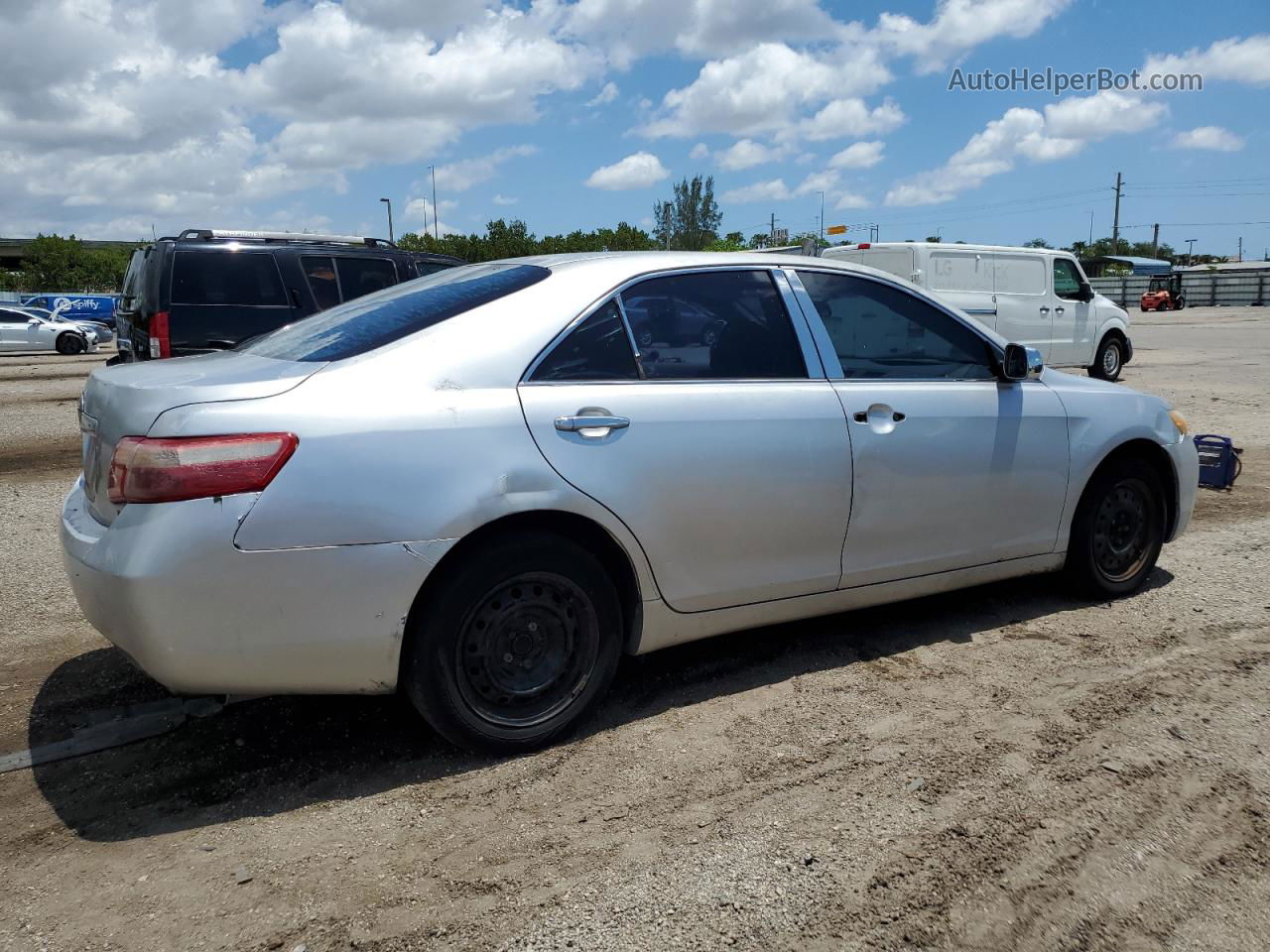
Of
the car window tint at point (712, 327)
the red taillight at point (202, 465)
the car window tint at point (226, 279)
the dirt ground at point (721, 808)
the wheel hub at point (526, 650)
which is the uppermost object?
the car window tint at point (226, 279)

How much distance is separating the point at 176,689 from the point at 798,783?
1.87m

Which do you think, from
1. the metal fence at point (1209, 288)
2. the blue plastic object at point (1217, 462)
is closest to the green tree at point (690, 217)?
the metal fence at point (1209, 288)

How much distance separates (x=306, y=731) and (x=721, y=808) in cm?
149

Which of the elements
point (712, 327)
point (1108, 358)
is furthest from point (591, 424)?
point (1108, 358)

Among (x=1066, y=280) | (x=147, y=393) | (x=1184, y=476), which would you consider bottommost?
(x=1184, y=476)

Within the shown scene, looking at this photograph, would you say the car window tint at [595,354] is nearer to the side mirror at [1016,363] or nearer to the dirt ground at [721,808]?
→ the dirt ground at [721,808]

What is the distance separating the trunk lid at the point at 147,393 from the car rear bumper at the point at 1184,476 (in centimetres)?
404

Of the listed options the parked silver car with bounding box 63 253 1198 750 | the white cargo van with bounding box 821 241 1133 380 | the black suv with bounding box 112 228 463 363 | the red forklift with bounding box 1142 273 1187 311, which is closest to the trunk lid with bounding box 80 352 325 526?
the parked silver car with bounding box 63 253 1198 750

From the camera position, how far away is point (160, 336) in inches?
358

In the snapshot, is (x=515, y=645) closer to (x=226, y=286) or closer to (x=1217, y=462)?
(x=1217, y=462)

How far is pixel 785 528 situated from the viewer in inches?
144

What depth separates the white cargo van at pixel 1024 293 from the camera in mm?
14523

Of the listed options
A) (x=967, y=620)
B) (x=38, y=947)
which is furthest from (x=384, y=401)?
(x=967, y=620)

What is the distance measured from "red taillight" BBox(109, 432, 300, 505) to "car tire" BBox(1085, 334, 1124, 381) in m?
16.6
